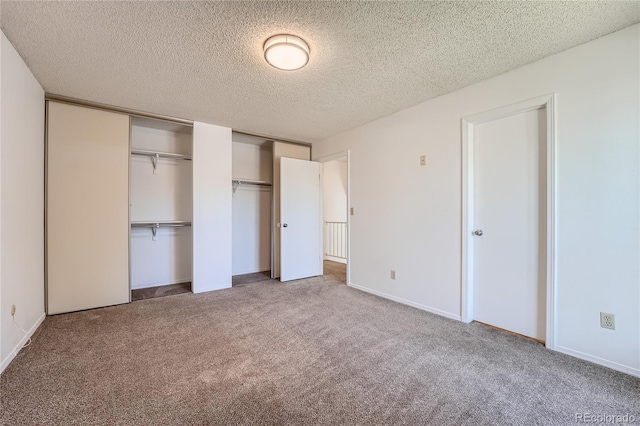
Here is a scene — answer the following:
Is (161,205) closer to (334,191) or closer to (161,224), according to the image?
(161,224)

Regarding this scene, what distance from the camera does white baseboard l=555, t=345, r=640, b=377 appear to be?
6.01ft

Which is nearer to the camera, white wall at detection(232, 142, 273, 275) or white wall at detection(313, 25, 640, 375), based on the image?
white wall at detection(313, 25, 640, 375)

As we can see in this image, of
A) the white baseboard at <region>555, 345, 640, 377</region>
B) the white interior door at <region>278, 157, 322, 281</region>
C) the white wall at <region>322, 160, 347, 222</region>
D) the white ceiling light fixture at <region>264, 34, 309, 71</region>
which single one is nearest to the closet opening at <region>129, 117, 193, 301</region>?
the white interior door at <region>278, 157, 322, 281</region>

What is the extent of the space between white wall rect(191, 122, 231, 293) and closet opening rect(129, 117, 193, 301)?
236 millimetres

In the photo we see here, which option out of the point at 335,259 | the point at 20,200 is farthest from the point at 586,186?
the point at 335,259

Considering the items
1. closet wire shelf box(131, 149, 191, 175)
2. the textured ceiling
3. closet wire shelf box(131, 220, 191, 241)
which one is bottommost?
closet wire shelf box(131, 220, 191, 241)

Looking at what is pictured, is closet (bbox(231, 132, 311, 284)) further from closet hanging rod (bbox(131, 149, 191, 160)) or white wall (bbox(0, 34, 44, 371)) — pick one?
white wall (bbox(0, 34, 44, 371))

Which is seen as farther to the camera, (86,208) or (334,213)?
(334,213)

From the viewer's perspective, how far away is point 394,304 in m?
3.30

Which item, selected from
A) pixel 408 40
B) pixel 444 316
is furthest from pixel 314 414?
pixel 408 40

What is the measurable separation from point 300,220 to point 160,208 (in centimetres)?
214

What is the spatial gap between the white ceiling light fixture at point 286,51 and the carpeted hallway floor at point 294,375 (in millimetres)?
2296

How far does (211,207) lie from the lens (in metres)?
3.87

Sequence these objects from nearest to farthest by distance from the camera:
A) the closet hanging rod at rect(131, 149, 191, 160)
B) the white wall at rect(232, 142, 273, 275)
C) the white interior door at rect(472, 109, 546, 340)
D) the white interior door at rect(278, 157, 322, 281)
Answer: the white interior door at rect(472, 109, 546, 340), the closet hanging rod at rect(131, 149, 191, 160), the white interior door at rect(278, 157, 322, 281), the white wall at rect(232, 142, 273, 275)
